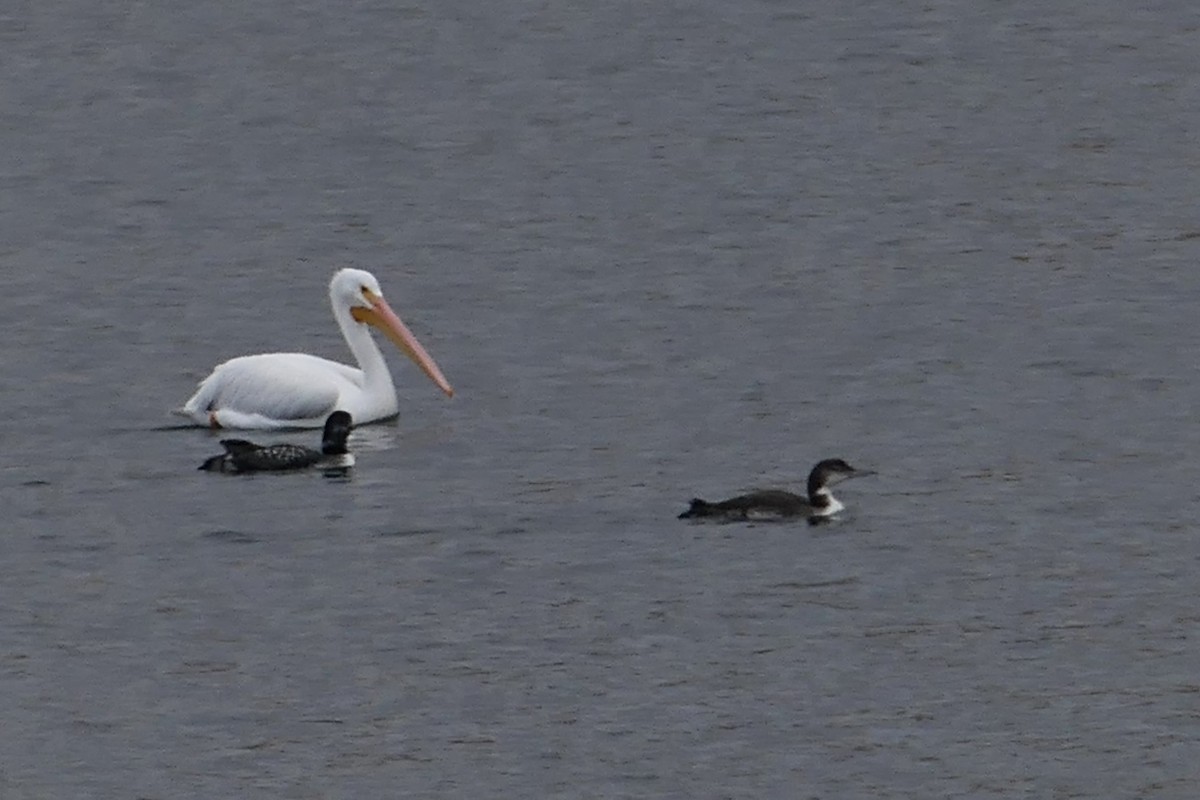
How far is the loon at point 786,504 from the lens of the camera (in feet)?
48.9

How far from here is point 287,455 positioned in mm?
16719

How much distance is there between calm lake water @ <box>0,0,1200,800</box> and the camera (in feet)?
39.9

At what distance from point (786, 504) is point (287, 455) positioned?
2.95 metres

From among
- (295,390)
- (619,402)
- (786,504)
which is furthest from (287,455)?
(786,504)

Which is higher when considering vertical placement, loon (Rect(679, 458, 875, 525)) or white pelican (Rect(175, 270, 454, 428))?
white pelican (Rect(175, 270, 454, 428))

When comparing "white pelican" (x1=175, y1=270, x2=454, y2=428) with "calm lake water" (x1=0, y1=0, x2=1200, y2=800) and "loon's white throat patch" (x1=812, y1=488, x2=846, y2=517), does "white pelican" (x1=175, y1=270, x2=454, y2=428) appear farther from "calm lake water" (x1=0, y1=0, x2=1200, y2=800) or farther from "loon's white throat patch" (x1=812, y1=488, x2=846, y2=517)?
"loon's white throat patch" (x1=812, y1=488, x2=846, y2=517)

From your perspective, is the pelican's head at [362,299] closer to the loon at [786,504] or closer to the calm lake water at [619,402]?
the calm lake water at [619,402]

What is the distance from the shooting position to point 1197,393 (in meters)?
17.8

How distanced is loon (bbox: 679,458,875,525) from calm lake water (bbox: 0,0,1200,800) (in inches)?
4.9

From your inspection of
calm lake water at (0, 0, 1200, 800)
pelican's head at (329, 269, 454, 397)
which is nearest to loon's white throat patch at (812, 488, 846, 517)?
calm lake water at (0, 0, 1200, 800)

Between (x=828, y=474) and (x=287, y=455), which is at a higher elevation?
(x=287, y=455)

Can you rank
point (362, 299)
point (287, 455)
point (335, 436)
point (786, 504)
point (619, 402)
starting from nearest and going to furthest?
point (786, 504), point (287, 455), point (335, 436), point (619, 402), point (362, 299)

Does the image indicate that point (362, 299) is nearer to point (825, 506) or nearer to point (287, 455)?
point (287, 455)

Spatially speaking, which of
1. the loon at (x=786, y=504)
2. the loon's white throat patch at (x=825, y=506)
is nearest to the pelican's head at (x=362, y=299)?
the loon at (x=786, y=504)
